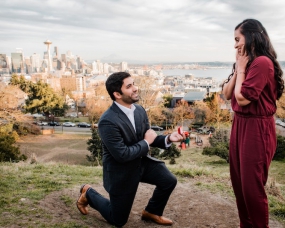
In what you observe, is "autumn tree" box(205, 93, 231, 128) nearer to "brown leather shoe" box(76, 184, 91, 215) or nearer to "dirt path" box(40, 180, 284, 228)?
"dirt path" box(40, 180, 284, 228)

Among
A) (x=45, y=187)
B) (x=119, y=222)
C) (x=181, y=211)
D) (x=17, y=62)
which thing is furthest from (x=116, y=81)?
(x=17, y=62)

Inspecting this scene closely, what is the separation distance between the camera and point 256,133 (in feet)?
7.81

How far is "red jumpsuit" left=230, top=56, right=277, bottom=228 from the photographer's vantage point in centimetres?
229

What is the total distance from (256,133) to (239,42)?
773mm

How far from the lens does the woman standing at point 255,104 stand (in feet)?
7.55

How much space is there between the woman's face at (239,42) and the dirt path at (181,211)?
195 centimetres

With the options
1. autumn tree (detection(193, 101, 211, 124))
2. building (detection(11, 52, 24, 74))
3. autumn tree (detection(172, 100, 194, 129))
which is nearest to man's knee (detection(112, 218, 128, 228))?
autumn tree (detection(172, 100, 194, 129))

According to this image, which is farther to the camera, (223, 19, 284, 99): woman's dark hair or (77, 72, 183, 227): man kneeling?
(77, 72, 183, 227): man kneeling

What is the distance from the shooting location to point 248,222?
2773mm

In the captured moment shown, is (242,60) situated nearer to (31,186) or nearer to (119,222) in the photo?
(119,222)

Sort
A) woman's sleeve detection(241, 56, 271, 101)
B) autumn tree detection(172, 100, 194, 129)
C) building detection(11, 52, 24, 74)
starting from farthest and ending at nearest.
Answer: building detection(11, 52, 24, 74) → autumn tree detection(172, 100, 194, 129) → woman's sleeve detection(241, 56, 271, 101)

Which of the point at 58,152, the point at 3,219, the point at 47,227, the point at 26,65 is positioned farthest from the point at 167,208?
the point at 26,65

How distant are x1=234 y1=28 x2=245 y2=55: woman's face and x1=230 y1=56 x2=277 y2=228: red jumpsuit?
16cm

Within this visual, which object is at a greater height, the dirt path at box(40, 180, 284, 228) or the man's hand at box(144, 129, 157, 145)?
the man's hand at box(144, 129, 157, 145)
